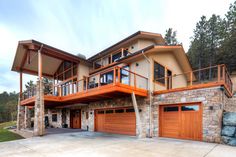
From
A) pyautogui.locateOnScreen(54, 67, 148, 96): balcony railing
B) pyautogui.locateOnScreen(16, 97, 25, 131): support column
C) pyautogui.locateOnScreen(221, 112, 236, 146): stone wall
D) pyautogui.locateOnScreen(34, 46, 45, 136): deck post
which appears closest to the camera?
pyautogui.locateOnScreen(221, 112, 236, 146): stone wall

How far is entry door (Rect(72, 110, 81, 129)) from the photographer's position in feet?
55.1

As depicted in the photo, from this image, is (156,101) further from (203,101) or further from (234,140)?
(234,140)

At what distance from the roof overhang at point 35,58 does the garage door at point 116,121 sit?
220 inches

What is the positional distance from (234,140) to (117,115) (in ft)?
24.7

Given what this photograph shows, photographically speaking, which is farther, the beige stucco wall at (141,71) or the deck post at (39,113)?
the deck post at (39,113)

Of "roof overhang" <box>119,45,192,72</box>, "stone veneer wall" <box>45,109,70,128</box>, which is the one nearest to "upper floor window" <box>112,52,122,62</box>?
"roof overhang" <box>119,45,192,72</box>

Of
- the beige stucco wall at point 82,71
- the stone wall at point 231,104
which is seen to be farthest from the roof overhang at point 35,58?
the stone wall at point 231,104

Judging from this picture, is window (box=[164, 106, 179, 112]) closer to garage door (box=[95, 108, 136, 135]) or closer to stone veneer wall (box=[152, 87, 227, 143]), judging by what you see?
stone veneer wall (box=[152, 87, 227, 143])

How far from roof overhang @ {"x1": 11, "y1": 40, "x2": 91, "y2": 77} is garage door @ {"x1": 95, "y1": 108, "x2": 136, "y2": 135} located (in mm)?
5592

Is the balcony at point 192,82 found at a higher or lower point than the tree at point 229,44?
lower

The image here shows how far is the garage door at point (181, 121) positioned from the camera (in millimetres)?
8797

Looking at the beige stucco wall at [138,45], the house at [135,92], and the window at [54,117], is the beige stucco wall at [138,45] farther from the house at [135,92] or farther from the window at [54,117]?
the window at [54,117]

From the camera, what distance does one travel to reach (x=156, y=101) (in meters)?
10.6

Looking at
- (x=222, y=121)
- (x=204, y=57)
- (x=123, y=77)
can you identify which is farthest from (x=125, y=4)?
(x=204, y=57)
